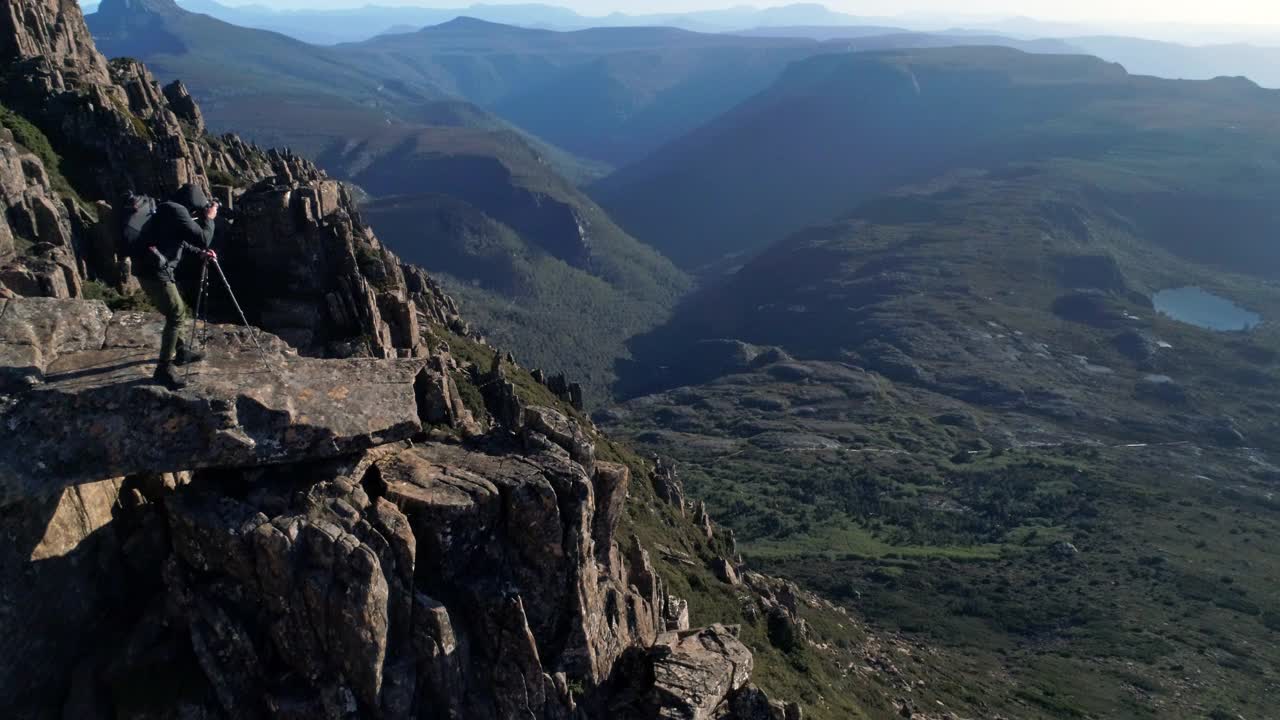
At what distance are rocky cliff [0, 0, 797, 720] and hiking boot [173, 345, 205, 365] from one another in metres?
0.34

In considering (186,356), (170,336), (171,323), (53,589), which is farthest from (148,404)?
(53,589)

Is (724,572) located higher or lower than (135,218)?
lower

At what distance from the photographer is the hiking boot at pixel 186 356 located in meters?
20.1

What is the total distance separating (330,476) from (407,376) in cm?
362

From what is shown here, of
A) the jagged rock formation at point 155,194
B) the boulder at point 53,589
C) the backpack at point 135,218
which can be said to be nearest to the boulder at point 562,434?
the boulder at point 53,589

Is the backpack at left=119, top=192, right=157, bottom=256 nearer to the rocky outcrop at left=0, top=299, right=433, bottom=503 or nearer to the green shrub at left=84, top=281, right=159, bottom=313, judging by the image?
the rocky outcrop at left=0, top=299, right=433, bottom=503

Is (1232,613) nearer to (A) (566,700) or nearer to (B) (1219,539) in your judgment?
(B) (1219,539)

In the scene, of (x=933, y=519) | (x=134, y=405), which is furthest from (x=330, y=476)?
(x=933, y=519)

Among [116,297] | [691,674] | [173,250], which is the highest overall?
[173,250]

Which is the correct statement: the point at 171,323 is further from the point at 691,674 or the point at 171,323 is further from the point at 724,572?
the point at 724,572

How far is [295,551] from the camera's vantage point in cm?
1928

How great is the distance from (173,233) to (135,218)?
40.2 inches

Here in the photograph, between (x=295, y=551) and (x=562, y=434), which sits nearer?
(x=295, y=551)

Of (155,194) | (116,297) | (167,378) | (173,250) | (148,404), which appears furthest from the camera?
(155,194)
